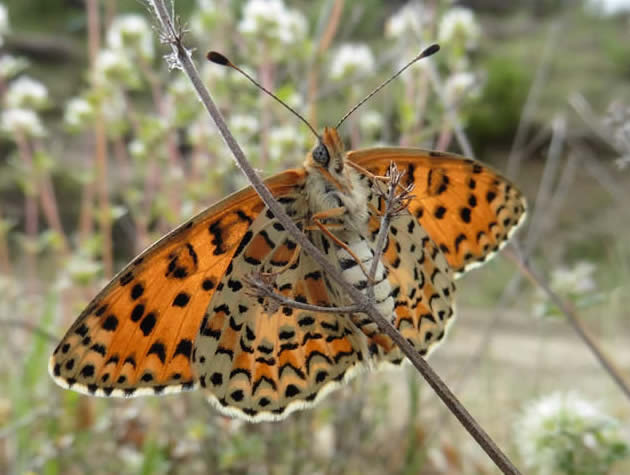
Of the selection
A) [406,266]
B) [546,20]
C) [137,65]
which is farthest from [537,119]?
[406,266]

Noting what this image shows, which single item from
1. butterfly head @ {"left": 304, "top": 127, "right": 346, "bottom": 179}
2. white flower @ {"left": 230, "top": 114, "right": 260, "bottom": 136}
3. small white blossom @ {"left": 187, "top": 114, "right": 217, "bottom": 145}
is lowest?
small white blossom @ {"left": 187, "top": 114, "right": 217, "bottom": 145}

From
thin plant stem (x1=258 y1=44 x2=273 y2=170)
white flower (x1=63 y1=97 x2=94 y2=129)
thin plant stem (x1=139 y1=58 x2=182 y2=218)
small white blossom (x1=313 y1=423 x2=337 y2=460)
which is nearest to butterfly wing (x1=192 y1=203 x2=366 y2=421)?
thin plant stem (x1=258 y1=44 x2=273 y2=170)

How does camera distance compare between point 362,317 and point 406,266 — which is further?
point 406,266

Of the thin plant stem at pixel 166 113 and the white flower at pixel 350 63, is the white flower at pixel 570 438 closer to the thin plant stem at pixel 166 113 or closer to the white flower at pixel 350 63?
the white flower at pixel 350 63

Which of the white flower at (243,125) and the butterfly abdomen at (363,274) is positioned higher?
the butterfly abdomen at (363,274)

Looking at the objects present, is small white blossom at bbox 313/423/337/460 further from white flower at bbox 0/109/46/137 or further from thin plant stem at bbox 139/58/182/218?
white flower at bbox 0/109/46/137

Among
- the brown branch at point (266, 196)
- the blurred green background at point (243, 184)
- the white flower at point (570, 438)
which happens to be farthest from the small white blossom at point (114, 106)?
the brown branch at point (266, 196)

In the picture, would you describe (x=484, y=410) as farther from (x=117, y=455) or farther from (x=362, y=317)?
(x=362, y=317)
